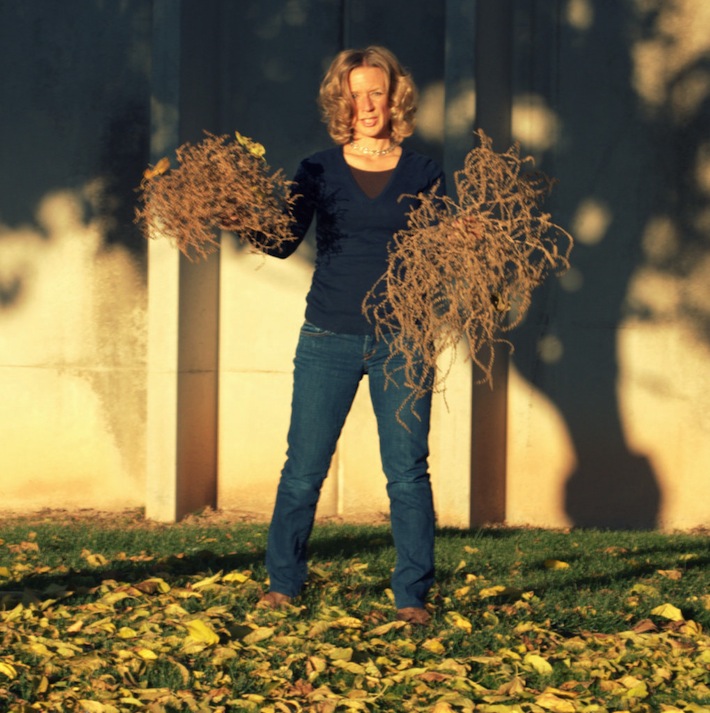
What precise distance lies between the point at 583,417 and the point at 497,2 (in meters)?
2.53

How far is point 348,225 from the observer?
179 inches

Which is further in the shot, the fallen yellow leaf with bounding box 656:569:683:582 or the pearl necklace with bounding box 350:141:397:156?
the fallen yellow leaf with bounding box 656:569:683:582

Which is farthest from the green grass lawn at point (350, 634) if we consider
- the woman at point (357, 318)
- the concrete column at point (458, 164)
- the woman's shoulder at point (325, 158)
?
the woman's shoulder at point (325, 158)

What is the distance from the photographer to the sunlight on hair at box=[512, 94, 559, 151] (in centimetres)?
748

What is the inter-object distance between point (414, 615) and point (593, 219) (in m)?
3.68

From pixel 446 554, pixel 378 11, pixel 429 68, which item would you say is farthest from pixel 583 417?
pixel 378 11

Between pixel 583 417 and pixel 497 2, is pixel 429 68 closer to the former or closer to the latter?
pixel 497 2

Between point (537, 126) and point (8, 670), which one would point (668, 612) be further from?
point (537, 126)

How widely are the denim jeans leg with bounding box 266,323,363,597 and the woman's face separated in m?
0.79

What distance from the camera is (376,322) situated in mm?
4496

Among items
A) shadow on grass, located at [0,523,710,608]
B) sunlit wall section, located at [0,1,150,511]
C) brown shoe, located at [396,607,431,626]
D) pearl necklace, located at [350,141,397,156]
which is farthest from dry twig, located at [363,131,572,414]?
sunlit wall section, located at [0,1,150,511]

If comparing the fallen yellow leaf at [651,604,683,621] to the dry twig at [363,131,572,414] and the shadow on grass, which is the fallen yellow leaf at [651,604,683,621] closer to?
the shadow on grass

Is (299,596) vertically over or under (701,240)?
under

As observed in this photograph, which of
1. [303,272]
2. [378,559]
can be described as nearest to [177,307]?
[303,272]
